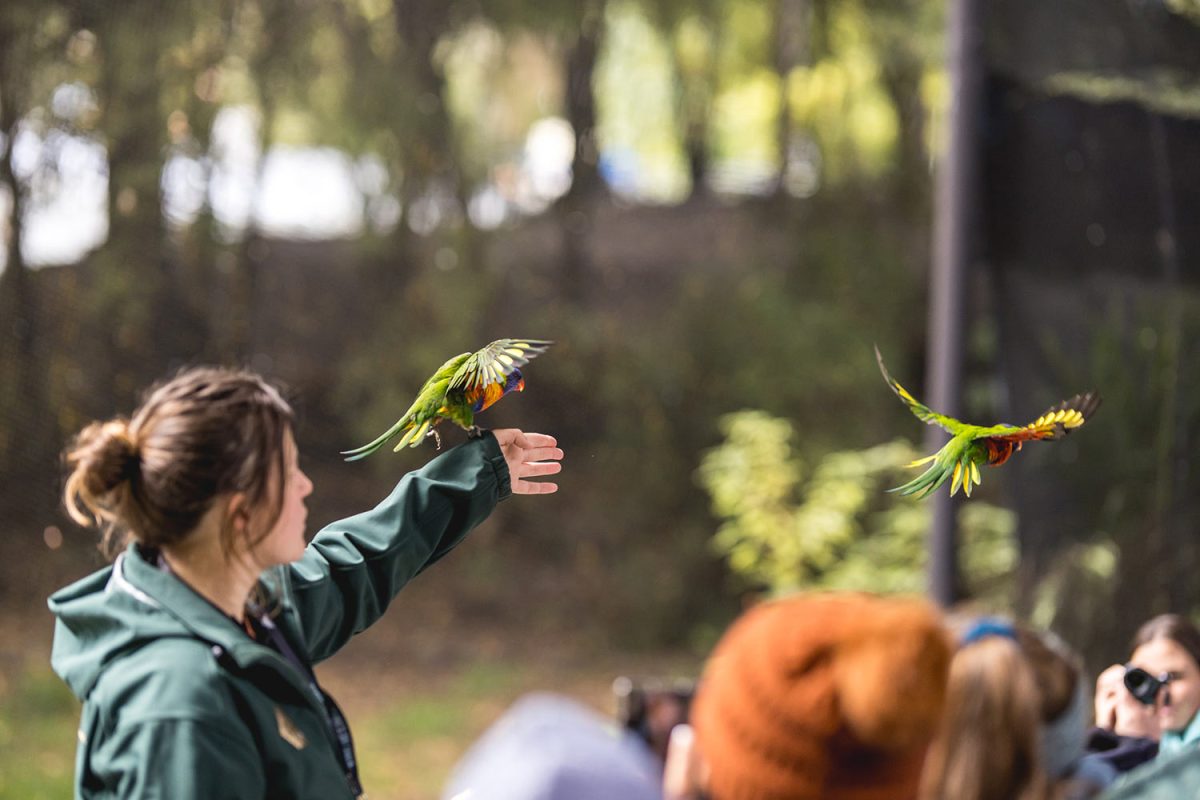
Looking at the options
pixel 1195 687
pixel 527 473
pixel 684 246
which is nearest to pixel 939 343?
pixel 1195 687

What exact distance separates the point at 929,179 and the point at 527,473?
5.88 m

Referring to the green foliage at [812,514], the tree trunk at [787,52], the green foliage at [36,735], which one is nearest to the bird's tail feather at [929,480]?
the green foliage at [812,514]

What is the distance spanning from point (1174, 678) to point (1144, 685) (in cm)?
7

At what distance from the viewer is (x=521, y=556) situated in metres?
6.53

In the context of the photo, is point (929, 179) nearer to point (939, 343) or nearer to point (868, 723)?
point (939, 343)

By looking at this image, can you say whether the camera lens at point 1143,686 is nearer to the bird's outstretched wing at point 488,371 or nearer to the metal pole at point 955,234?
the bird's outstretched wing at point 488,371

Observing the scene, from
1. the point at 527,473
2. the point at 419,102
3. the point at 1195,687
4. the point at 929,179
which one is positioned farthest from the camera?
the point at 929,179

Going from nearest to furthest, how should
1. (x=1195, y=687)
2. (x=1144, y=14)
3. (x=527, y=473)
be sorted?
(x=527, y=473), (x=1195, y=687), (x=1144, y=14)

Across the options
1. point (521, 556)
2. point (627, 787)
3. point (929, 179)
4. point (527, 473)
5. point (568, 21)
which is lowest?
point (521, 556)

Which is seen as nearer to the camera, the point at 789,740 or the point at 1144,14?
the point at 789,740

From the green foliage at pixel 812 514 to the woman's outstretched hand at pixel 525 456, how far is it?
12.2 feet

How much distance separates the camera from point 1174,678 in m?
1.79

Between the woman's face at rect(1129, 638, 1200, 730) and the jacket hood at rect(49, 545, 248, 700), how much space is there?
1256mm

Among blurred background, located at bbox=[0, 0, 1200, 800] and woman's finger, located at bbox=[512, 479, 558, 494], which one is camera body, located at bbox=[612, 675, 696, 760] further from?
→ blurred background, located at bbox=[0, 0, 1200, 800]
